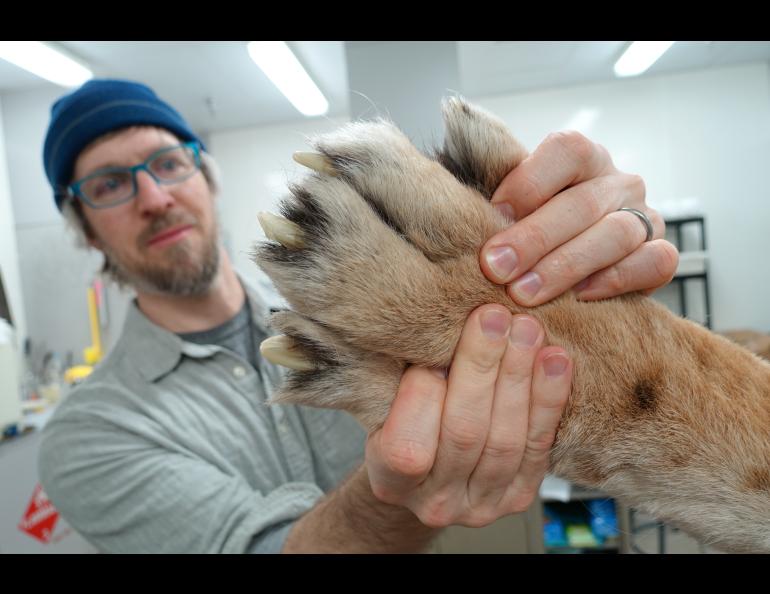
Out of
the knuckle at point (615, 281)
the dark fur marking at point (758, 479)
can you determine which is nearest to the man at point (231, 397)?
the knuckle at point (615, 281)

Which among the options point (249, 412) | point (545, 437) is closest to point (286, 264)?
point (545, 437)

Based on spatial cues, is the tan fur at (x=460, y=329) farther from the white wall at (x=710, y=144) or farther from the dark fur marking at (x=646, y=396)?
the white wall at (x=710, y=144)

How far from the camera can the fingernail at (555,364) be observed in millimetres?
568

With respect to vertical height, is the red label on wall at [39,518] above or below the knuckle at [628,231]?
below

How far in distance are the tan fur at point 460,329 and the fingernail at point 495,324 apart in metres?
0.02

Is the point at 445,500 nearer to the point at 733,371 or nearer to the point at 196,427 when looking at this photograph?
the point at 733,371

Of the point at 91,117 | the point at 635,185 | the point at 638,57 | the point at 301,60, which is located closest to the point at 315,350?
the point at 635,185

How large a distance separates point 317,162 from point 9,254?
442 centimetres

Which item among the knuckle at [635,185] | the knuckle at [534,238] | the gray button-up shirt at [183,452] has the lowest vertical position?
the gray button-up shirt at [183,452]

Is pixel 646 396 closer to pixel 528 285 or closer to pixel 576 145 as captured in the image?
pixel 528 285

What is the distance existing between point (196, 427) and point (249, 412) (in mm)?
163

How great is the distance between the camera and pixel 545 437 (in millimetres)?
630

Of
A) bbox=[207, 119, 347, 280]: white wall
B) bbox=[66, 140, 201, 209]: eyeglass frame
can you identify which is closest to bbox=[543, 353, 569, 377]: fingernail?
bbox=[66, 140, 201, 209]: eyeglass frame

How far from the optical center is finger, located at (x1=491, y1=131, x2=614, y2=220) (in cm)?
62
